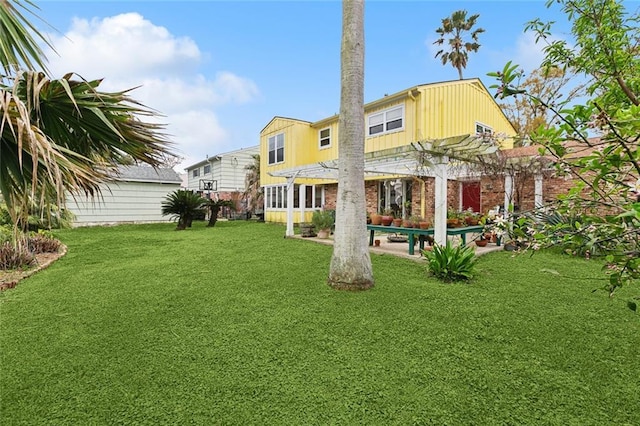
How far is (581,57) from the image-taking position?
2.43 m

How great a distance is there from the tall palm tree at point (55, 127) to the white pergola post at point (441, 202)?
5.87 meters

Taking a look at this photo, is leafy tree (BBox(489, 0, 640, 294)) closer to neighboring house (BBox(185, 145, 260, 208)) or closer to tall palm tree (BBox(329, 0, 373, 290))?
tall palm tree (BBox(329, 0, 373, 290))

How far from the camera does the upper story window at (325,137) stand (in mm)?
16222

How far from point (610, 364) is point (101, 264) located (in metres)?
8.81

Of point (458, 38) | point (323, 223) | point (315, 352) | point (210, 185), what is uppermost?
point (458, 38)

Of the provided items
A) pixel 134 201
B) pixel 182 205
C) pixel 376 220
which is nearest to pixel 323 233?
pixel 376 220

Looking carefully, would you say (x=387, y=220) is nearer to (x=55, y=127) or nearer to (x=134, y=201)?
(x=55, y=127)

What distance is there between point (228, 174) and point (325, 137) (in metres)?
11.7

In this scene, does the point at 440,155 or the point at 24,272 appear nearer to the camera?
the point at 24,272

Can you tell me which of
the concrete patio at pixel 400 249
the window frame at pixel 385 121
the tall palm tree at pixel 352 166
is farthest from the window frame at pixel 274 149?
the tall palm tree at pixel 352 166

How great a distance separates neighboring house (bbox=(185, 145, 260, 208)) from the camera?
24.7 m

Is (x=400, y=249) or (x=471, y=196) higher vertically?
(x=471, y=196)

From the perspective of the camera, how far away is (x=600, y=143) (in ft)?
5.24

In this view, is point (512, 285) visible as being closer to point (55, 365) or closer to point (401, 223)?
point (401, 223)
